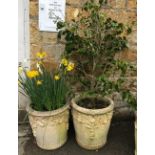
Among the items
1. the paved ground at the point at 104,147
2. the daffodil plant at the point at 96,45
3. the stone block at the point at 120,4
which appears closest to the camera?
the daffodil plant at the point at 96,45

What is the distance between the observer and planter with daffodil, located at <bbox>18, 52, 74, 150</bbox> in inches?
79.7

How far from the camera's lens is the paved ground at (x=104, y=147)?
212cm

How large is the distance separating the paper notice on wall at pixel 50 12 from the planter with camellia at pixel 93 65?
119 millimetres

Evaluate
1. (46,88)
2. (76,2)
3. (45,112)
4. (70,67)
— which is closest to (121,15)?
(76,2)

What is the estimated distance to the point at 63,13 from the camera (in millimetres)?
2209

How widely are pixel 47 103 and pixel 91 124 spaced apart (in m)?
0.35

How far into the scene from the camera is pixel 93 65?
2.13 meters

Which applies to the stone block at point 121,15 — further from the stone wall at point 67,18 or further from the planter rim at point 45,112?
the planter rim at point 45,112

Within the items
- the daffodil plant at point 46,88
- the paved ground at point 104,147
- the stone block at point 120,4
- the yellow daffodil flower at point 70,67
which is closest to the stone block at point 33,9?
the daffodil plant at point 46,88

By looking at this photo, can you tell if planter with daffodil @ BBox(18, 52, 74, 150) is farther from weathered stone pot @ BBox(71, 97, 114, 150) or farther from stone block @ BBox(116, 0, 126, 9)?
stone block @ BBox(116, 0, 126, 9)
